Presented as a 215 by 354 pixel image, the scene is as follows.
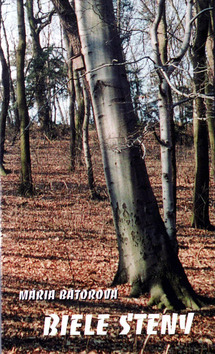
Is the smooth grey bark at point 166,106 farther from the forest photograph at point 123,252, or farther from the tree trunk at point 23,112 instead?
the tree trunk at point 23,112

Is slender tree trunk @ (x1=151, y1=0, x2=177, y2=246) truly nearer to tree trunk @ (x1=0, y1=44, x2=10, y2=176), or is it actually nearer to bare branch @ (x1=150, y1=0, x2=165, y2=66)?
bare branch @ (x1=150, y1=0, x2=165, y2=66)

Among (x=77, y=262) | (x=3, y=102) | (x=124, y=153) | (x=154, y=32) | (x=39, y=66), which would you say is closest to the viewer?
(x=154, y=32)

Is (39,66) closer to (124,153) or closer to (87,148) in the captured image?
(87,148)

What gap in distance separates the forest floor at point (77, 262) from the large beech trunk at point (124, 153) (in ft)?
1.01

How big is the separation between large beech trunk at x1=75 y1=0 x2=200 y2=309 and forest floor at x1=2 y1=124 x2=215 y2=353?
308mm

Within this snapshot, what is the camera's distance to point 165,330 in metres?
3.85

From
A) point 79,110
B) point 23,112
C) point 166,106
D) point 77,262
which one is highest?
point 79,110

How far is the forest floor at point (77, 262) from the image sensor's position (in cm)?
369

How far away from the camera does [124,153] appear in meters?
4.47

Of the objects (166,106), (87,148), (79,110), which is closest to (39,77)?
(79,110)

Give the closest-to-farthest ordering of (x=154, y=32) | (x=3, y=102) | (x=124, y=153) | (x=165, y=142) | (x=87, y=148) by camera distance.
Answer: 1. (x=154, y=32)
2. (x=165, y=142)
3. (x=124, y=153)
4. (x=87, y=148)
5. (x=3, y=102)

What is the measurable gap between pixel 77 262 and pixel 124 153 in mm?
2091

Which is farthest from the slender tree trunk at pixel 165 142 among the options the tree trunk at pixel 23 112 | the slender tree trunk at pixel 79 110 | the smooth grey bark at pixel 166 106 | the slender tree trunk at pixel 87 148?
the slender tree trunk at pixel 79 110

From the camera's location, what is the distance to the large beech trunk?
4.44m
